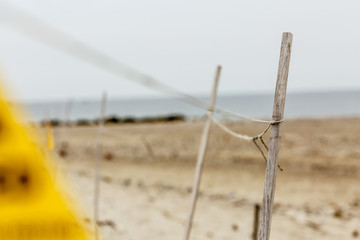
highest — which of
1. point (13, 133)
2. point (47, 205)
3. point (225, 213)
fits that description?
point (13, 133)

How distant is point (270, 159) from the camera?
11.0ft

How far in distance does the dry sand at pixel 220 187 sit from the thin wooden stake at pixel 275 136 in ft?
7.51

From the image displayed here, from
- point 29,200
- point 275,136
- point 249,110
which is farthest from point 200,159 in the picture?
point 249,110

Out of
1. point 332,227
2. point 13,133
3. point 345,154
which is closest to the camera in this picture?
point 13,133

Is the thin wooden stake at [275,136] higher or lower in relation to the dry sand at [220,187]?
higher

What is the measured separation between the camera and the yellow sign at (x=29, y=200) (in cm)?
227

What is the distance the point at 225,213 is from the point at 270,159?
7.21 metres

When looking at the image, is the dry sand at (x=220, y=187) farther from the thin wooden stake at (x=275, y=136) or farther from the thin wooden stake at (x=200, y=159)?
the thin wooden stake at (x=275, y=136)

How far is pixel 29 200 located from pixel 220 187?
11.1 meters

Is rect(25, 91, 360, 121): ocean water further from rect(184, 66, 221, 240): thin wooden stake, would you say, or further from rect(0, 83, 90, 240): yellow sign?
rect(0, 83, 90, 240): yellow sign

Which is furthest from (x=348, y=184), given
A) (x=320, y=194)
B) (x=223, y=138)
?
(x=223, y=138)

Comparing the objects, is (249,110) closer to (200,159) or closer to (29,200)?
(200,159)

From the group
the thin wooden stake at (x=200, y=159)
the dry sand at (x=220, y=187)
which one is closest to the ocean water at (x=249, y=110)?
the dry sand at (x=220, y=187)

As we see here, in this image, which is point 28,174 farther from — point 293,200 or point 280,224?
point 293,200
